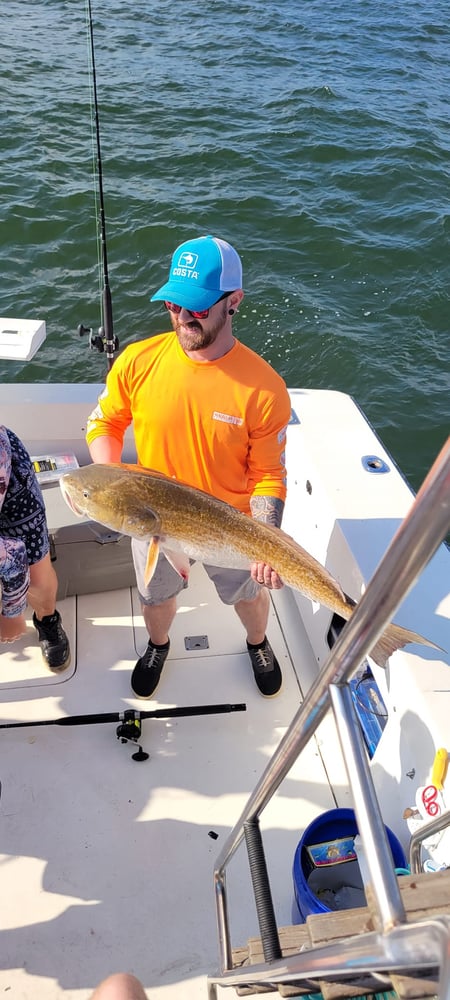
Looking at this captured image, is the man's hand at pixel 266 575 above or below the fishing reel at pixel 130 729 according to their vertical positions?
above

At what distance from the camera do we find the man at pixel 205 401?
254cm

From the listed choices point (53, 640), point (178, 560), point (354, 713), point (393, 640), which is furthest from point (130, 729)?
point (354, 713)

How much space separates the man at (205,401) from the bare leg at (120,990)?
4.18 ft

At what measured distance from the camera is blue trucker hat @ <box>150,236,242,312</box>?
2479 mm

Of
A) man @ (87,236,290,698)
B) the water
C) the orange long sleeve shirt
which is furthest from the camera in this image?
the water

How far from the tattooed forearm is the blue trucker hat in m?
0.78

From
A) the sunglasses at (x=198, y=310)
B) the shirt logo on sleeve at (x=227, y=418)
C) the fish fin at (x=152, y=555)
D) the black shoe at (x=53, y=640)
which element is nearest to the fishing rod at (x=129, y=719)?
the black shoe at (x=53, y=640)

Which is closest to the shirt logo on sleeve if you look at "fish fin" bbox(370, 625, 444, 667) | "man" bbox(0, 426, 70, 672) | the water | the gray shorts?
the gray shorts

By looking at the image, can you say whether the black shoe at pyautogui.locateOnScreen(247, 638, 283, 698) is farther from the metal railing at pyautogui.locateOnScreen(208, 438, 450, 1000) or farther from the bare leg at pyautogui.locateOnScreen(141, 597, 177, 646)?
the metal railing at pyautogui.locateOnScreen(208, 438, 450, 1000)

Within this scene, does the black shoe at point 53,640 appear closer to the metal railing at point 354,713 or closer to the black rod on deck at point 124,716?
the black rod on deck at point 124,716

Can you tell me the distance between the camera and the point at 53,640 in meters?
3.47

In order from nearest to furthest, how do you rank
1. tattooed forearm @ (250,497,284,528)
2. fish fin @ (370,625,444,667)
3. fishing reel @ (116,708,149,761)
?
fish fin @ (370,625,444,667), tattooed forearm @ (250,497,284,528), fishing reel @ (116,708,149,761)

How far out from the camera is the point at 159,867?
279 centimetres

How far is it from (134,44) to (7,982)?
50.3 feet
